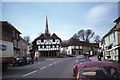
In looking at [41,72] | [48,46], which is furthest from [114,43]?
[48,46]

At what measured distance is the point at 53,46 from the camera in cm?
7094

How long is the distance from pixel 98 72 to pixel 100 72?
0.21 feet

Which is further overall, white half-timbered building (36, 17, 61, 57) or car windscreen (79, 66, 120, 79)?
white half-timbered building (36, 17, 61, 57)

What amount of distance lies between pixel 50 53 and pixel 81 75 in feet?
218

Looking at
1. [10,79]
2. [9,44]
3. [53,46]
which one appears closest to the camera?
[10,79]

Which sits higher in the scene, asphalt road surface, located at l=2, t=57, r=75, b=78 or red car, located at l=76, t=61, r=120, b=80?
red car, located at l=76, t=61, r=120, b=80

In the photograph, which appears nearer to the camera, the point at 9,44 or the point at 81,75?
the point at 81,75

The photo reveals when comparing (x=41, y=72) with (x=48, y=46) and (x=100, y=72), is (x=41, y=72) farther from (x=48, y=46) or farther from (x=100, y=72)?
(x=48, y=46)

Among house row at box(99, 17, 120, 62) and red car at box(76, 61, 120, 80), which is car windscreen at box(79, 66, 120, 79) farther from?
house row at box(99, 17, 120, 62)

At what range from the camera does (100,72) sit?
5102 millimetres

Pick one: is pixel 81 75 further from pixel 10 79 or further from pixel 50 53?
pixel 50 53

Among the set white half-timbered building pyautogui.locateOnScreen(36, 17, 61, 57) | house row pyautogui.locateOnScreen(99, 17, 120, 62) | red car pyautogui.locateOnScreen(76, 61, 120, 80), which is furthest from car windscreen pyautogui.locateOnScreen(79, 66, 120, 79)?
white half-timbered building pyautogui.locateOnScreen(36, 17, 61, 57)

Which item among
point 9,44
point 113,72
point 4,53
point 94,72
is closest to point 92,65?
point 94,72

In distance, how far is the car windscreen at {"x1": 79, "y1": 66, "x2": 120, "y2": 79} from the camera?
15.9 ft
